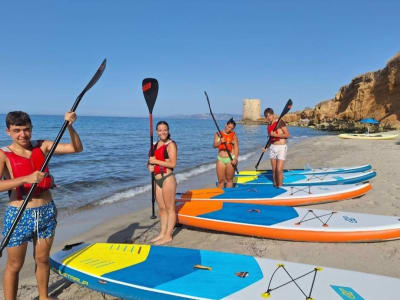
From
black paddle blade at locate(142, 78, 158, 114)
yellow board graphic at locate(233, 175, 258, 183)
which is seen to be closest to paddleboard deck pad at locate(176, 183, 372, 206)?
yellow board graphic at locate(233, 175, 258, 183)

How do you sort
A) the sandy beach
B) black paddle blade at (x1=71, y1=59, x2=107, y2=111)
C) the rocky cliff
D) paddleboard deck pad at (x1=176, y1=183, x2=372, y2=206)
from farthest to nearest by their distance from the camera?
the rocky cliff → paddleboard deck pad at (x1=176, y1=183, x2=372, y2=206) → the sandy beach → black paddle blade at (x1=71, y1=59, x2=107, y2=111)

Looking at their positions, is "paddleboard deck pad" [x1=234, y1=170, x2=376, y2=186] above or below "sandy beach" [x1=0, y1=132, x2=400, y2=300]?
above

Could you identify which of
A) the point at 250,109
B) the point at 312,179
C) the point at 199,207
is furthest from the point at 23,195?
the point at 250,109

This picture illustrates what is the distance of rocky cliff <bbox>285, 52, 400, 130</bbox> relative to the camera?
31.3m

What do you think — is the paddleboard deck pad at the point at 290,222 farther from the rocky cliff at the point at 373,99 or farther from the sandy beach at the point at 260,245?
the rocky cliff at the point at 373,99

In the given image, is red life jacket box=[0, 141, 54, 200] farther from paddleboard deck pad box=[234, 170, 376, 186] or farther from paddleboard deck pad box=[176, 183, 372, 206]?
paddleboard deck pad box=[234, 170, 376, 186]

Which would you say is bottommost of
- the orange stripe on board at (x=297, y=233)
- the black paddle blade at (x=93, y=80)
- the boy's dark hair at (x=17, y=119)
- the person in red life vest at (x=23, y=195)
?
the orange stripe on board at (x=297, y=233)

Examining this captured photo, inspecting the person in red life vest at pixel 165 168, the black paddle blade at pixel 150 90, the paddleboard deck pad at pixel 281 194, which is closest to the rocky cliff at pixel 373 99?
the paddleboard deck pad at pixel 281 194

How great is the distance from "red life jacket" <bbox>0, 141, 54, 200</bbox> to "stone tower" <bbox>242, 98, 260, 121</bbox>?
8814cm

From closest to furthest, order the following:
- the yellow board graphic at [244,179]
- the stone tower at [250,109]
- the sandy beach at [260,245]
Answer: the sandy beach at [260,245], the yellow board graphic at [244,179], the stone tower at [250,109]

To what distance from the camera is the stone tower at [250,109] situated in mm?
88438

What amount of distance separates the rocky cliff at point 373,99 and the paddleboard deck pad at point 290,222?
32.2 metres

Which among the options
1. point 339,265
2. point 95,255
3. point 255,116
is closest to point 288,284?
point 339,265

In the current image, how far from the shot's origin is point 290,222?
4.45m
